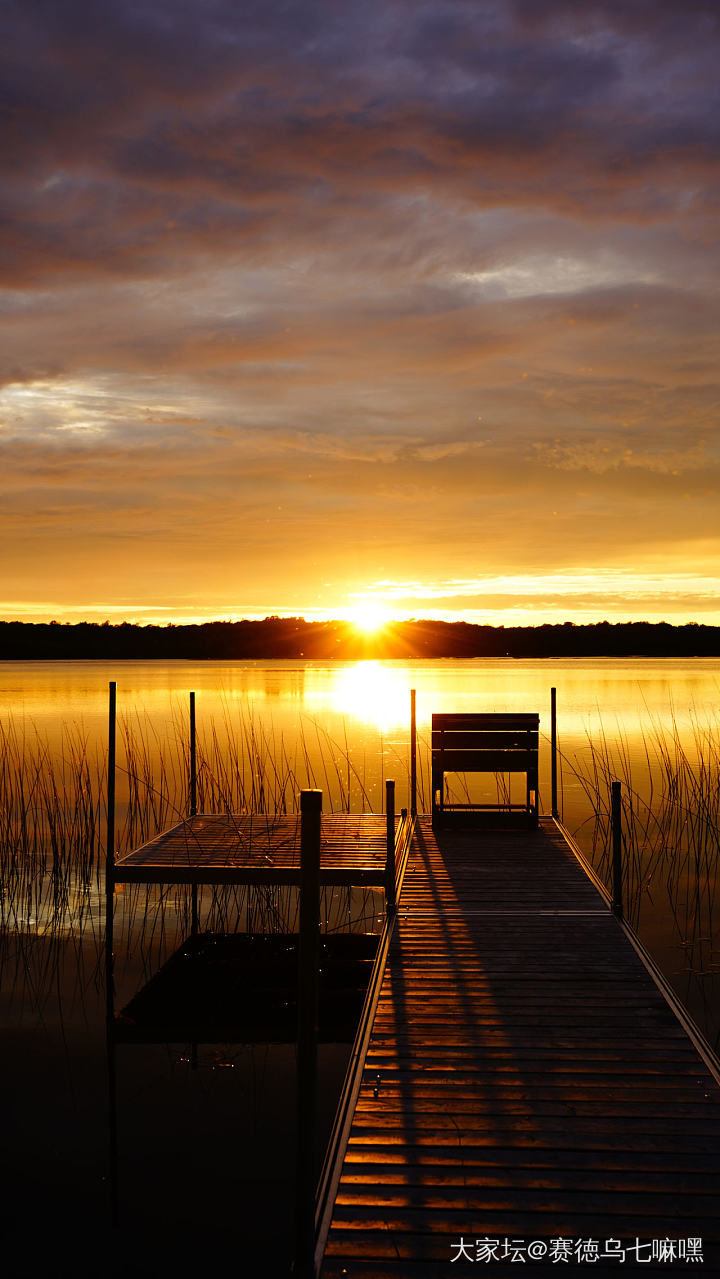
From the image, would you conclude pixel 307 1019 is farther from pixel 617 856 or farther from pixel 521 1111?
pixel 617 856

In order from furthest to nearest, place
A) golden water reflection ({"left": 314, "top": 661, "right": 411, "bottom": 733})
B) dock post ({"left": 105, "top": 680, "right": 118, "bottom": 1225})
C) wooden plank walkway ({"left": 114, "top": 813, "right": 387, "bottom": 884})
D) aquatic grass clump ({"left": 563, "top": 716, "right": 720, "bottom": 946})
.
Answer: golden water reflection ({"left": 314, "top": 661, "right": 411, "bottom": 733}), aquatic grass clump ({"left": 563, "top": 716, "right": 720, "bottom": 946}), wooden plank walkway ({"left": 114, "top": 813, "right": 387, "bottom": 884}), dock post ({"left": 105, "top": 680, "right": 118, "bottom": 1225})

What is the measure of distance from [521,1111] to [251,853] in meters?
6.18

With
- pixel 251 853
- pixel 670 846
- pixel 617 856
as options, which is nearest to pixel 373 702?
pixel 670 846

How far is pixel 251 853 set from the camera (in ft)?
33.5

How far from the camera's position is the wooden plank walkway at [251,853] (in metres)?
9.45

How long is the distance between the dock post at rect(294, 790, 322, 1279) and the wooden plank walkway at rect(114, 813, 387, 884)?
5174 mm

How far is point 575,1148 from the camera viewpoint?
4.02m

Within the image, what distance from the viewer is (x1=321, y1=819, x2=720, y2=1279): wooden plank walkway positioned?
3.50 m

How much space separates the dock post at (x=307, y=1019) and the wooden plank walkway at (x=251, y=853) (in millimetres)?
5174

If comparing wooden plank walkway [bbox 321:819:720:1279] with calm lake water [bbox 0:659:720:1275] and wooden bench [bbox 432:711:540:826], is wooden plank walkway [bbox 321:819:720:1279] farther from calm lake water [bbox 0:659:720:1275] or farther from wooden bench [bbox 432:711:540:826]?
wooden bench [bbox 432:711:540:826]

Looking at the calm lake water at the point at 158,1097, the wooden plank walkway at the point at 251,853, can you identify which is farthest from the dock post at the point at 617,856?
the wooden plank walkway at the point at 251,853

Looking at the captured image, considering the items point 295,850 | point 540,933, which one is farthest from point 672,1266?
point 295,850

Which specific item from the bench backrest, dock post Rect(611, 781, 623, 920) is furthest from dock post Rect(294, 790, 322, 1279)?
the bench backrest

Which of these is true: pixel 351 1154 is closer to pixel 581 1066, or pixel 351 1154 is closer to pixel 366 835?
pixel 581 1066
